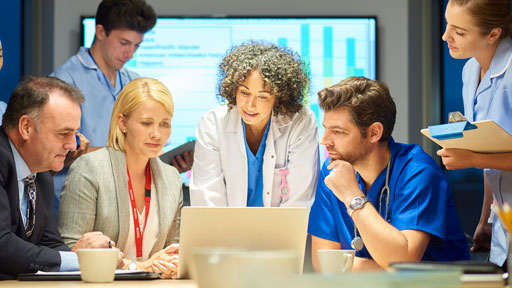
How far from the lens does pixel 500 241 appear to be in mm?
2506

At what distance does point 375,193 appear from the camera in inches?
95.0

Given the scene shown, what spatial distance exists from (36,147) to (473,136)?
1.63 m

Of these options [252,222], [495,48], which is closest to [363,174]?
[495,48]

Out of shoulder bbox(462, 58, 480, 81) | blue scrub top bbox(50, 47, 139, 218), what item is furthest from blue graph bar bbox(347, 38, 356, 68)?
shoulder bbox(462, 58, 480, 81)

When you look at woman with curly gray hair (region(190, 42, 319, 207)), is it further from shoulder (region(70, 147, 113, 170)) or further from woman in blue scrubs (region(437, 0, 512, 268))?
woman in blue scrubs (region(437, 0, 512, 268))

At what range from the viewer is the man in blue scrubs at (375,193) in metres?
2.19

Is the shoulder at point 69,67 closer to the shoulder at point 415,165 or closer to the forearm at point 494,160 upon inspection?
the shoulder at point 415,165

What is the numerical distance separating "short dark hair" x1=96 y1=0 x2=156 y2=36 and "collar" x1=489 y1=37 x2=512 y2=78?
2.32m

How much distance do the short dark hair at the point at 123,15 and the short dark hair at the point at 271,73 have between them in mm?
1131

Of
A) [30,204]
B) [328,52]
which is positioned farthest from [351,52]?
[30,204]

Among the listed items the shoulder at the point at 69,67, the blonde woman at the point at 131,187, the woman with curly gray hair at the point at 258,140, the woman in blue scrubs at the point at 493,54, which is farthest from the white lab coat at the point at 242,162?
the shoulder at the point at 69,67

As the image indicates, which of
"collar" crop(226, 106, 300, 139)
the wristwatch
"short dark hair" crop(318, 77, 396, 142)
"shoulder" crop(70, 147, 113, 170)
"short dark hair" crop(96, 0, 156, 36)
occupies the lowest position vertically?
the wristwatch

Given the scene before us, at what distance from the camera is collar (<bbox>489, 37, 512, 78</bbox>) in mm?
2553

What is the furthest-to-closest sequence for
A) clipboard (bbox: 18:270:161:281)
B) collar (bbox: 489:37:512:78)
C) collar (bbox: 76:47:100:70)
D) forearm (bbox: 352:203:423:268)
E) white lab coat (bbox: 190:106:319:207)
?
collar (bbox: 76:47:100:70), white lab coat (bbox: 190:106:319:207), collar (bbox: 489:37:512:78), forearm (bbox: 352:203:423:268), clipboard (bbox: 18:270:161:281)
